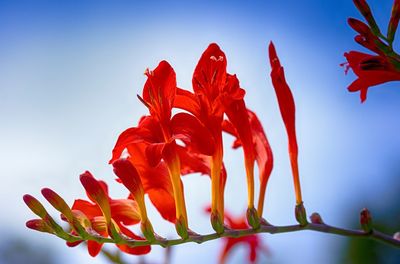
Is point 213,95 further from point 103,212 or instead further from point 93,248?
point 93,248

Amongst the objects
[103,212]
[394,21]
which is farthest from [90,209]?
[394,21]

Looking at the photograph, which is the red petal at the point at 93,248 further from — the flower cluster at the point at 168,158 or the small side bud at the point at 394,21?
the small side bud at the point at 394,21

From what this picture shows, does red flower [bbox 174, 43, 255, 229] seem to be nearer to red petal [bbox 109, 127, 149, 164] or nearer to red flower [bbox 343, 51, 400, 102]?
red petal [bbox 109, 127, 149, 164]

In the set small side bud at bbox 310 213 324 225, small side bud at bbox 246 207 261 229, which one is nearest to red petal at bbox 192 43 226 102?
small side bud at bbox 246 207 261 229

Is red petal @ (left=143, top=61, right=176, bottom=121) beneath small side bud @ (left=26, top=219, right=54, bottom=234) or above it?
above

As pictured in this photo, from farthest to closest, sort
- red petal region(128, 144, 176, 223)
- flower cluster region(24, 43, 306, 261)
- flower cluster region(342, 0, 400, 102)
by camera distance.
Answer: red petal region(128, 144, 176, 223) < flower cluster region(24, 43, 306, 261) < flower cluster region(342, 0, 400, 102)

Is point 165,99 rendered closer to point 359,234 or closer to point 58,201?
point 58,201

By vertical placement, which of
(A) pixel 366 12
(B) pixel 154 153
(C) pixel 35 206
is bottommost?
(C) pixel 35 206
